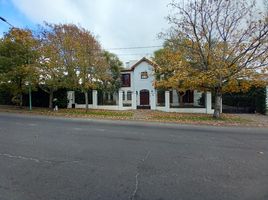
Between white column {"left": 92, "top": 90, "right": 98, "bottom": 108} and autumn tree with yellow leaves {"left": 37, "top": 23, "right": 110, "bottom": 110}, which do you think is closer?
autumn tree with yellow leaves {"left": 37, "top": 23, "right": 110, "bottom": 110}

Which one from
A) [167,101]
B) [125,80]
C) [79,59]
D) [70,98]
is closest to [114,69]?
[125,80]

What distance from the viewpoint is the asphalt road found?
179 inches

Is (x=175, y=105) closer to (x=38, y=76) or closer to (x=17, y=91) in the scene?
(x=38, y=76)

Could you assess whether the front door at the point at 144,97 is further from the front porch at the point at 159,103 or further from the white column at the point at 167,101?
the white column at the point at 167,101

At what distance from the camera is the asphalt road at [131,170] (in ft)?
14.9

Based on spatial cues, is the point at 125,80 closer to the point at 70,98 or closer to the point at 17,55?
the point at 70,98

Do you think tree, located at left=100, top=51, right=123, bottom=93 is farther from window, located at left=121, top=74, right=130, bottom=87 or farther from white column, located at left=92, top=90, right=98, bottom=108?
white column, located at left=92, top=90, right=98, bottom=108

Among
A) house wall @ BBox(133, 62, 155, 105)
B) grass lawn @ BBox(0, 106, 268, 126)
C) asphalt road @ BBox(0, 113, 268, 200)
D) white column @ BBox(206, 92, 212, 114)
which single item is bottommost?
asphalt road @ BBox(0, 113, 268, 200)

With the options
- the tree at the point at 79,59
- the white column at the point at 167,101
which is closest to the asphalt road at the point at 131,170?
the tree at the point at 79,59

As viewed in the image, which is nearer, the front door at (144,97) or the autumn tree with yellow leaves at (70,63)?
the autumn tree with yellow leaves at (70,63)

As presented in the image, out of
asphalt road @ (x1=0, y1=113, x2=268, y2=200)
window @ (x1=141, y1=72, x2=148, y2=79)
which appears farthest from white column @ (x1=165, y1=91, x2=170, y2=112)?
asphalt road @ (x1=0, y1=113, x2=268, y2=200)

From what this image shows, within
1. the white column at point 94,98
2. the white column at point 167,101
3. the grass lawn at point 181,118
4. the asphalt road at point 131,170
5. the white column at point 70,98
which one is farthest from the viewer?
the white column at point 70,98

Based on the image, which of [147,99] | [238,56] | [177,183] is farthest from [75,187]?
[147,99]

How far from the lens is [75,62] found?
2381cm
